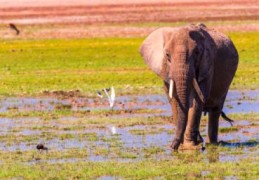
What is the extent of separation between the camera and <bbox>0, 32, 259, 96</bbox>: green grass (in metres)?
30.8

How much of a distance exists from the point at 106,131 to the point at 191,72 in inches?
155

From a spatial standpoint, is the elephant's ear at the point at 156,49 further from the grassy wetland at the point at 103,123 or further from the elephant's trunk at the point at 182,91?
the grassy wetland at the point at 103,123

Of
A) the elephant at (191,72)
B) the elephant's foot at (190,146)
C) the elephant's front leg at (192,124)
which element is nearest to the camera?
the elephant at (191,72)

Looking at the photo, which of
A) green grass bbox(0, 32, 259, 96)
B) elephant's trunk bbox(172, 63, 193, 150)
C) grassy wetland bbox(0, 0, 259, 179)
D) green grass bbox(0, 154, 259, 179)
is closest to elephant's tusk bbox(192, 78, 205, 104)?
elephant's trunk bbox(172, 63, 193, 150)

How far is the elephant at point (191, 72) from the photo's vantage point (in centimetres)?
1752

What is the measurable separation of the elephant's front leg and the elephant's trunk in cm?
42

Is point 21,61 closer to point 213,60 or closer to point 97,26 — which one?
point 97,26

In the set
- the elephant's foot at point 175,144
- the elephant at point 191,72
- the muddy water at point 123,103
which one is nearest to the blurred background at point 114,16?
the muddy water at point 123,103

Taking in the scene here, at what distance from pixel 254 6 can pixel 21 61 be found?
30543 mm

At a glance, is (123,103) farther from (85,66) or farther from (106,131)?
(85,66)

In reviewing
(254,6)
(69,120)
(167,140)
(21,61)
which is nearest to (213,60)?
(167,140)

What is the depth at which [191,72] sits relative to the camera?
690 inches

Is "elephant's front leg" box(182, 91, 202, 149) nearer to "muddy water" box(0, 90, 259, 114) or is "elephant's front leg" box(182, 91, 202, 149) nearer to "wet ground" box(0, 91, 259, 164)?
"wet ground" box(0, 91, 259, 164)

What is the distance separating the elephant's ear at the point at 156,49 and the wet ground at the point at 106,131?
1342mm
